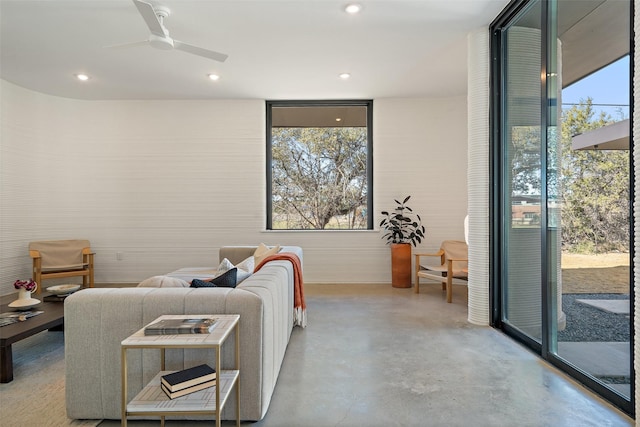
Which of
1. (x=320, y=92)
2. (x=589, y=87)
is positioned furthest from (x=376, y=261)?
(x=589, y=87)

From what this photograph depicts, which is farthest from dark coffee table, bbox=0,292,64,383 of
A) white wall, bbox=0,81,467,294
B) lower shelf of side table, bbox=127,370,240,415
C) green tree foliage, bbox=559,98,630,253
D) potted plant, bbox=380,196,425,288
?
potted plant, bbox=380,196,425,288

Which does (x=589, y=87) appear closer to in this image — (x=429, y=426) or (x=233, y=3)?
(x=429, y=426)

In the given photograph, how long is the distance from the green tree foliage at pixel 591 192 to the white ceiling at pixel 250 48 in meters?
1.40

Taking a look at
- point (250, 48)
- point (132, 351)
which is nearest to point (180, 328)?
point (132, 351)

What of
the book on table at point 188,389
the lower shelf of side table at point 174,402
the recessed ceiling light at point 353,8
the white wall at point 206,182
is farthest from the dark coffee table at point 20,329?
the recessed ceiling light at point 353,8

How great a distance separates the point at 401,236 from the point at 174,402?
402 cm

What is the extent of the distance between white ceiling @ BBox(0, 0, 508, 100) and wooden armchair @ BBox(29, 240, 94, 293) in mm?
2093

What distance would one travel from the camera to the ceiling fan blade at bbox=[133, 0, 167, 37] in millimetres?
2508

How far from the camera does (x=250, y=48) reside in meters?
3.81

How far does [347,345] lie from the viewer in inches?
116

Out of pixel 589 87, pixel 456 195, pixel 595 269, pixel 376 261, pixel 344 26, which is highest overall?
pixel 344 26

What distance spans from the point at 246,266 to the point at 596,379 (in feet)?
8.15

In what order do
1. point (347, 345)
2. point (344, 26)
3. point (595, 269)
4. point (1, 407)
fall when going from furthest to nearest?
1. point (344, 26)
2. point (347, 345)
3. point (595, 269)
4. point (1, 407)

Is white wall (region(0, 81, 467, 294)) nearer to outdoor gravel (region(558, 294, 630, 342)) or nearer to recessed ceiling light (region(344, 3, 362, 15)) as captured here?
recessed ceiling light (region(344, 3, 362, 15))
